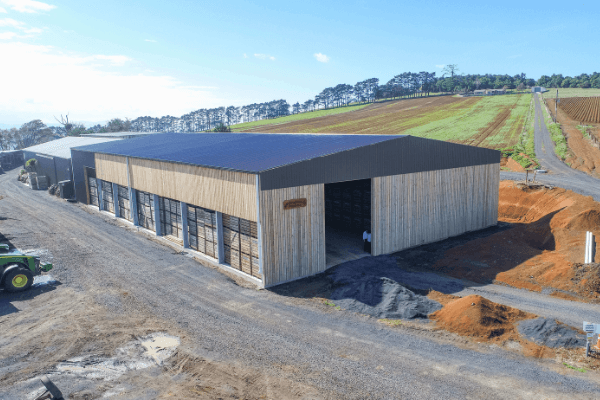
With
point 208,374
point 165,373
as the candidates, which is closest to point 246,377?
point 208,374

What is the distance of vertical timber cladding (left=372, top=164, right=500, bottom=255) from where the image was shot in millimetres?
23688

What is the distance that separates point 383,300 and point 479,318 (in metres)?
3.69

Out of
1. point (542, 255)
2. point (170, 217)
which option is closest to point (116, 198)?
point (170, 217)

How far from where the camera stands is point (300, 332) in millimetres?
15273

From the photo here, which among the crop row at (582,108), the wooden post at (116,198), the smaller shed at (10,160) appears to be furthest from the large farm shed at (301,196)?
the crop row at (582,108)

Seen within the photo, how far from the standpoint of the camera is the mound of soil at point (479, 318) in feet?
48.5

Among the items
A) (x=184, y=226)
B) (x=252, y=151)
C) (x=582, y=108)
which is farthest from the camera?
(x=582, y=108)

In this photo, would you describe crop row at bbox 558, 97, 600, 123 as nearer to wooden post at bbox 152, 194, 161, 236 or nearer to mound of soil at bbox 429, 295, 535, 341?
mound of soil at bbox 429, 295, 535, 341

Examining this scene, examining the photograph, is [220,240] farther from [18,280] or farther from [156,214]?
[18,280]

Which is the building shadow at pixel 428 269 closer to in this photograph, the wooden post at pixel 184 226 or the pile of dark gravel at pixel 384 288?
the pile of dark gravel at pixel 384 288

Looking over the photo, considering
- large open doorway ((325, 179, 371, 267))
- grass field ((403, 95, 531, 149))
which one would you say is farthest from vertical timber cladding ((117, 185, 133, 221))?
grass field ((403, 95, 531, 149))

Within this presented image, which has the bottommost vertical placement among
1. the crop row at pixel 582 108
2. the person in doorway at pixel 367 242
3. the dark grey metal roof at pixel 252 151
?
the person in doorway at pixel 367 242

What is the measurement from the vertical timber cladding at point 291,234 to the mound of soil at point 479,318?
6.69m

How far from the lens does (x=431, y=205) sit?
25.8 metres
